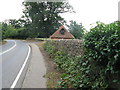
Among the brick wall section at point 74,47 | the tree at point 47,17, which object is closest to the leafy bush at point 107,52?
the brick wall section at point 74,47

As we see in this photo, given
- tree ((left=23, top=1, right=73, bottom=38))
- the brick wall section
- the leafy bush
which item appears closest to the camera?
the leafy bush

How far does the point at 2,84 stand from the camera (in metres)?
5.85

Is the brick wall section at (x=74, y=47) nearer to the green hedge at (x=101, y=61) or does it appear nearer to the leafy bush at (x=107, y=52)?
the green hedge at (x=101, y=61)

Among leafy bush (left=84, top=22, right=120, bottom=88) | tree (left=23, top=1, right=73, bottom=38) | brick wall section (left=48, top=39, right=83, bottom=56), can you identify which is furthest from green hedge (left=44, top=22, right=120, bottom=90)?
tree (left=23, top=1, right=73, bottom=38)

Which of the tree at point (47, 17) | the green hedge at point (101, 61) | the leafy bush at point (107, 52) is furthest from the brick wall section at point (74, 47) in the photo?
the tree at point (47, 17)

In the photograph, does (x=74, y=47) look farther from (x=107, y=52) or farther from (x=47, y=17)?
(x=47, y=17)

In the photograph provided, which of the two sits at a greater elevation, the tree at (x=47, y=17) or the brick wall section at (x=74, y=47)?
the tree at (x=47, y=17)

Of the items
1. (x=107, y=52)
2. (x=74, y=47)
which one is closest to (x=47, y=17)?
(x=74, y=47)

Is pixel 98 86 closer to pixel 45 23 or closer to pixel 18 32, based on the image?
pixel 45 23

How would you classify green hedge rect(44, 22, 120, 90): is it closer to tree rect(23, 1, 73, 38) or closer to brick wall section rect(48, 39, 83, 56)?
brick wall section rect(48, 39, 83, 56)

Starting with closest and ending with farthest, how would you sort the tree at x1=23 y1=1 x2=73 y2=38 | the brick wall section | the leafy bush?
the leafy bush
the brick wall section
the tree at x1=23 y1=1 x2=73 y2=38

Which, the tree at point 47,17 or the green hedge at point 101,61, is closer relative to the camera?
the green hedge at point 101,61

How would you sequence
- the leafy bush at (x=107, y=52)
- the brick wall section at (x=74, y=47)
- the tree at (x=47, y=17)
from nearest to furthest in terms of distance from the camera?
the leafy bush at (x=107, y=52)
the brick wall section at (x=74, y=47)
the tree at (x=47, y=17)

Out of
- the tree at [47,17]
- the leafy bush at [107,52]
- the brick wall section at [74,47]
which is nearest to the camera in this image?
the leafy bush at [107,52]
